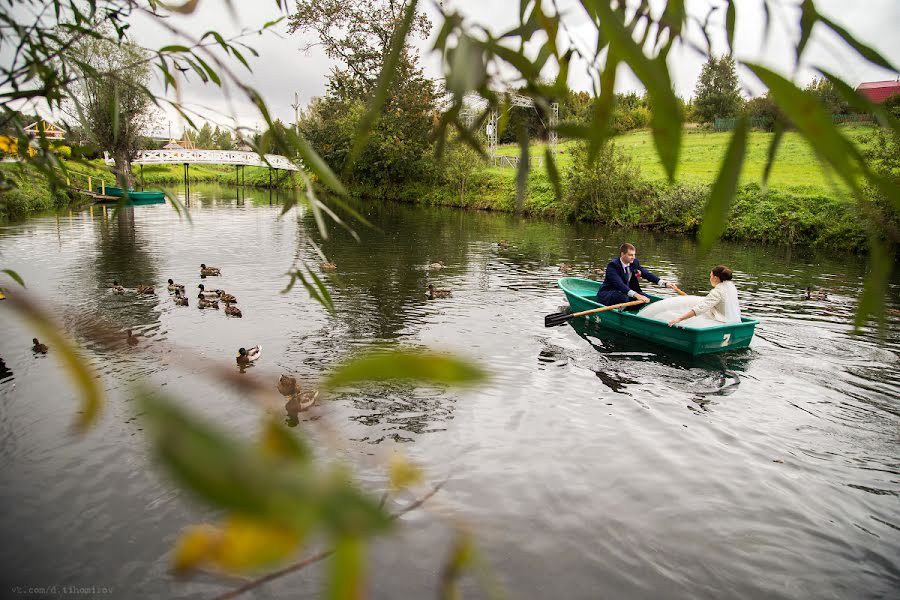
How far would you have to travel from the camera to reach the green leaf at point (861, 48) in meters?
1.17

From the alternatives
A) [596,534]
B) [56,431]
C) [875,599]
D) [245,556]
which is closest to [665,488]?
[596,534]

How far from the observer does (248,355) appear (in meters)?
9.23

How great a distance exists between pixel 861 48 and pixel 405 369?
117 centimetres

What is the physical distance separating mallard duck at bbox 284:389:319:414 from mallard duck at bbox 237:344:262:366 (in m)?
2.13

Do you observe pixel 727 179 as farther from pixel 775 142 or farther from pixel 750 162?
Result: pixel 750 162

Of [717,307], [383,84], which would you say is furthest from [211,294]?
[383,84]

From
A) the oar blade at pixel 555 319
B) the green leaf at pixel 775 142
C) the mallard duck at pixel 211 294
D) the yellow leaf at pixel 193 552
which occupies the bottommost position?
the mallard duck at pixel 211 294

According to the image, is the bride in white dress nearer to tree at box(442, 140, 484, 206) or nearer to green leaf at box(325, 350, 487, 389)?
green leaf at box(325, 350, 487, 389)

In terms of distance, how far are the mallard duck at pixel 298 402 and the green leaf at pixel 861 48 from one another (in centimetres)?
636

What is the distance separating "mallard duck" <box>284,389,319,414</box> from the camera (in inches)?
276

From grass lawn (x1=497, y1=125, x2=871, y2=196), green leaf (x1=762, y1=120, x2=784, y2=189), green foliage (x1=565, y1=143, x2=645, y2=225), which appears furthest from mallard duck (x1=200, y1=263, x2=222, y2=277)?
green foliage (x1=565, y1=143, x2=645, y2=225)

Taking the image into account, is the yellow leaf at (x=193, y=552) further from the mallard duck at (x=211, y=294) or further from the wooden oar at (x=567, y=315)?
the mallard duck at (x=211, y=294)

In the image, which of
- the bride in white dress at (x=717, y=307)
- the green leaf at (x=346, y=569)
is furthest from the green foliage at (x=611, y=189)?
the green leaf at (x=346, y=569)

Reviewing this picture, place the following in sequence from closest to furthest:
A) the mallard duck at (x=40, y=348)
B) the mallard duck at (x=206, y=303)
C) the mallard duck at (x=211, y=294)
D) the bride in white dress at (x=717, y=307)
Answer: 1. the mallard duck at (x=40, y=348)
2. the bride in white dress at (x=717, y=307)
3. the mallard duck at (x=206, y=303)
4. the mallard duck at (x=211, y=294)
